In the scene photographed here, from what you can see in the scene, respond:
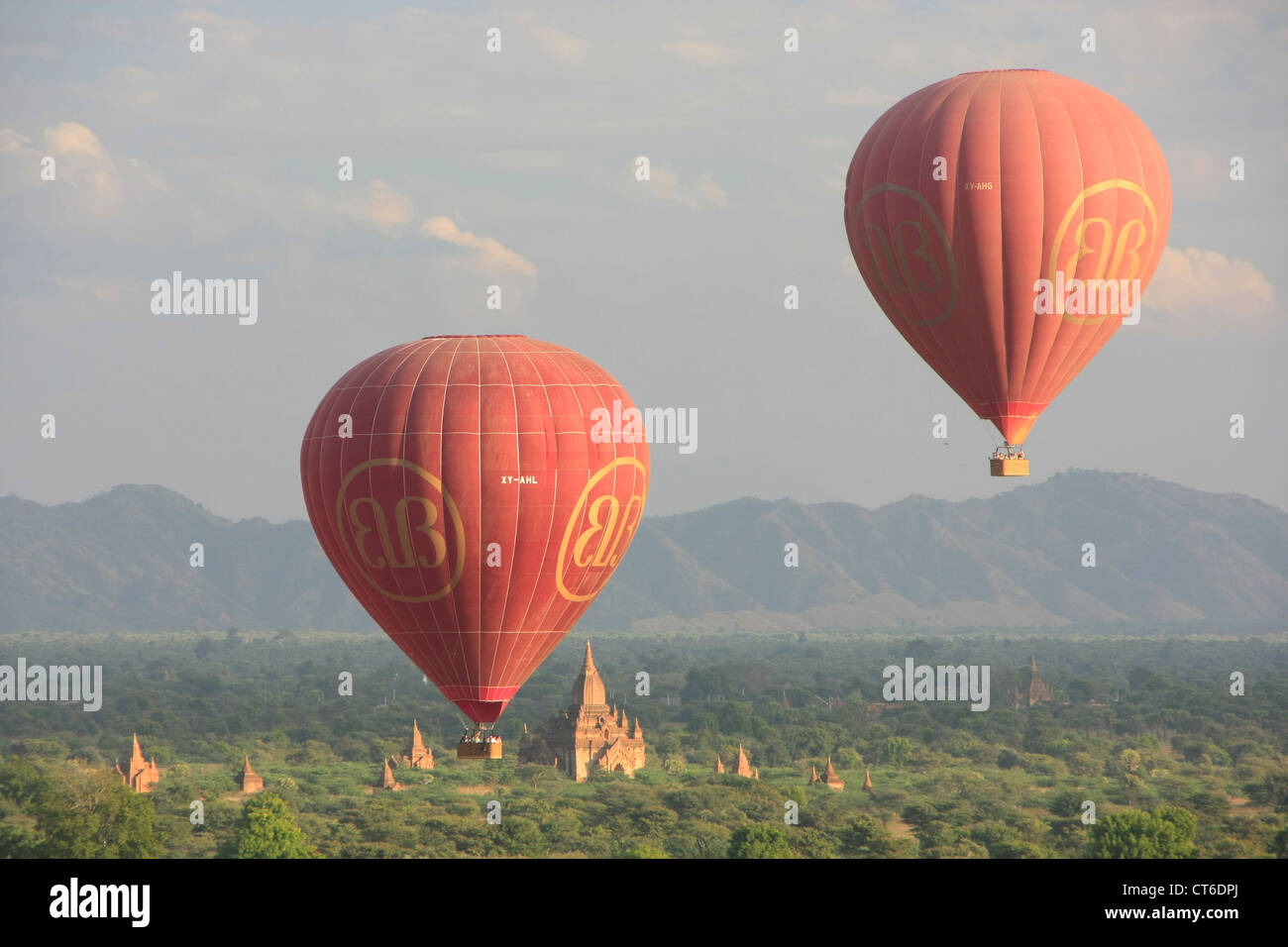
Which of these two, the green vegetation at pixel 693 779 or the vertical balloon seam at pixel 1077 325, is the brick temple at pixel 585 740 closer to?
the green vegetation at pixel 693 779

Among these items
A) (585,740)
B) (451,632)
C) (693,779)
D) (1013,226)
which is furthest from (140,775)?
(1013,226)

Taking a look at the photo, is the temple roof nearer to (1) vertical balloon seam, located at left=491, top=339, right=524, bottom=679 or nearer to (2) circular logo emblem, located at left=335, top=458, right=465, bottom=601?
(1) vertical balloon seam, located at left=491, top=339, right=524, bottom=679

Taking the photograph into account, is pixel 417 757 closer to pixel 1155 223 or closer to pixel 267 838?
→ pixel 267 838

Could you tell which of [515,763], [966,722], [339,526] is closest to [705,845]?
[515,763]

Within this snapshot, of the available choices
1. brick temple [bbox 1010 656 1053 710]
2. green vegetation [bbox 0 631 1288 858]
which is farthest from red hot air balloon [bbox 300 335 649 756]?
brick temple [bbox 1010 656 1053 710]
